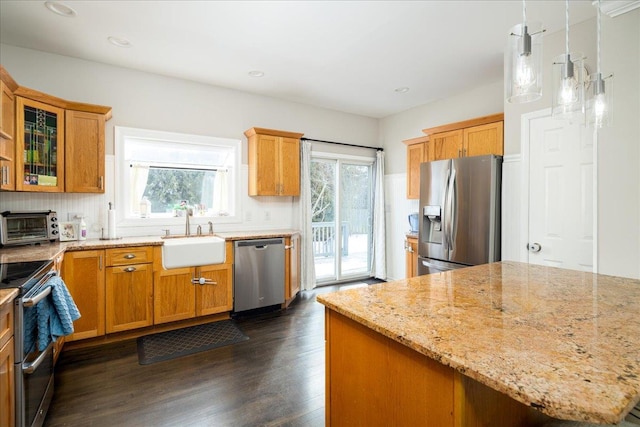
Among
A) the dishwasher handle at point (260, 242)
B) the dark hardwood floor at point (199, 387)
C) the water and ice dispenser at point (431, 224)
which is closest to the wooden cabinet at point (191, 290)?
the dishwasher handle at point (260, 242)

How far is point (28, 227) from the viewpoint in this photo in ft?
9.21

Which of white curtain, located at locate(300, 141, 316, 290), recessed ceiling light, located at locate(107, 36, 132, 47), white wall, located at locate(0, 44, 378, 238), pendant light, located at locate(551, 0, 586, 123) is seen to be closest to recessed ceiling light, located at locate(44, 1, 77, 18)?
recessed ceiling light, located at locate(107, 36, 132, 47)

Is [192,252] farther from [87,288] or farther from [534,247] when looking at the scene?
[534,247]

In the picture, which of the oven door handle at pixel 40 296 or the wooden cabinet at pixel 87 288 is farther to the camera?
the wooden cabinet at pixel 87 288

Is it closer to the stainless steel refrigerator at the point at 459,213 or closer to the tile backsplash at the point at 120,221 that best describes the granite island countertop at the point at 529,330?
the stainless steel refrigerator at the point at 459,213

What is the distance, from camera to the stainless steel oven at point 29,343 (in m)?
1.50

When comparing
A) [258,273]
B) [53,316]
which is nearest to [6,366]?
[53,316]

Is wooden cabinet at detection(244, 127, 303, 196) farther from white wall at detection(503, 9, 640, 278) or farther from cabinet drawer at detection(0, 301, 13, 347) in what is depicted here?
white wall at detection(503, 9, 640, 278)

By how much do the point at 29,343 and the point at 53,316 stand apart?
0.20 m

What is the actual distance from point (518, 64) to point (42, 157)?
368 centimetres

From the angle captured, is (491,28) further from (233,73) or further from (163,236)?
(163,236)

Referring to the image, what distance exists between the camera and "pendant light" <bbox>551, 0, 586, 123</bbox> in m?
1.49

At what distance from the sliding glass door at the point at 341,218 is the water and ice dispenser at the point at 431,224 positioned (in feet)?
5.40

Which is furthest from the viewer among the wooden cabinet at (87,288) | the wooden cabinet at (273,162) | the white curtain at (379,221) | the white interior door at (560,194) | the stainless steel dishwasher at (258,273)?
the white curtain at (379,221)
